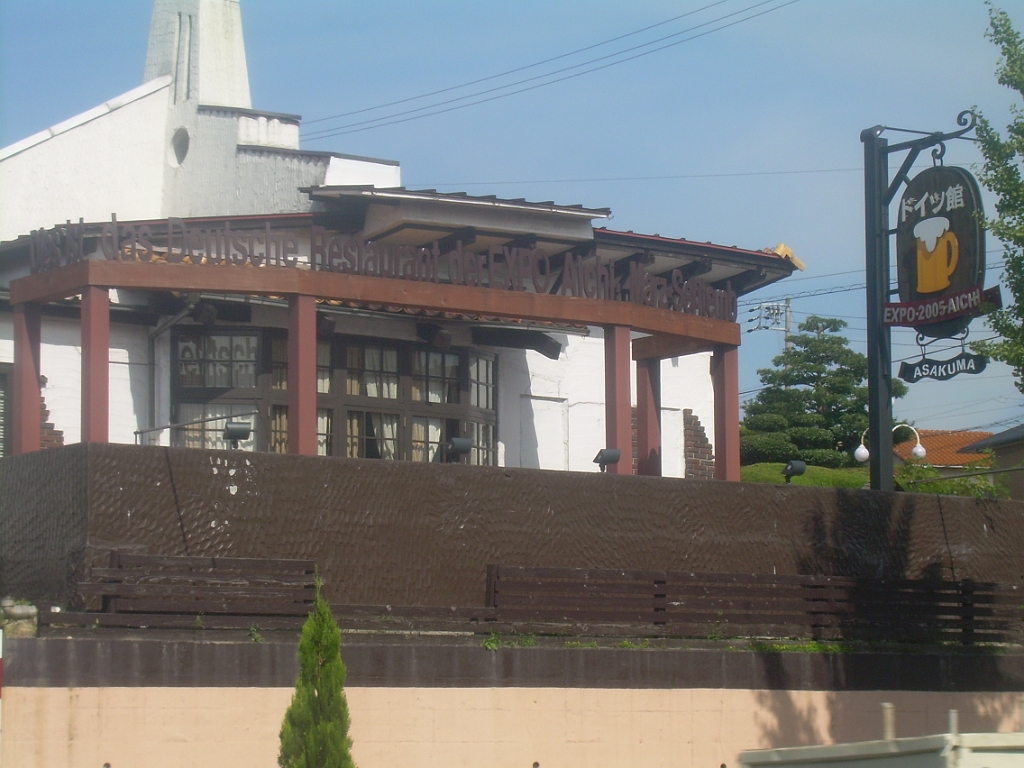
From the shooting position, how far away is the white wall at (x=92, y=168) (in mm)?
19906

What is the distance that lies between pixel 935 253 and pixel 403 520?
6725 millimetres

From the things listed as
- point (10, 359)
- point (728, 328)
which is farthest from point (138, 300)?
point (728, 328)

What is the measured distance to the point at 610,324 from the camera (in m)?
16.1

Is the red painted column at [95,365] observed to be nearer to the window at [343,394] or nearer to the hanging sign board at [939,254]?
the window at [343,394]

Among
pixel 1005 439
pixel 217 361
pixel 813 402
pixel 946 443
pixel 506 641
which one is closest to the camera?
pixel 506 641

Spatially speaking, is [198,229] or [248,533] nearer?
[248,533]

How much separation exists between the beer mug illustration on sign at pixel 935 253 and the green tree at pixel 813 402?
2694cm

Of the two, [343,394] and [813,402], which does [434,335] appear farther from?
[813,402]

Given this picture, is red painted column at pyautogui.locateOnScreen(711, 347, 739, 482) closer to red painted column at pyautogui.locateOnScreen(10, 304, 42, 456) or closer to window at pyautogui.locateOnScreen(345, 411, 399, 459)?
window at pyautogui.locateOnScreen(345, 411, 399, 459)

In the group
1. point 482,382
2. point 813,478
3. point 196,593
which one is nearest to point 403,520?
point 196,593

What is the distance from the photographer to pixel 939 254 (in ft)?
48.1

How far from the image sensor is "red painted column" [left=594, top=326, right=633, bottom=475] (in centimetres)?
1574

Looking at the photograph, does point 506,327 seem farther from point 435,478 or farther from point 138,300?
point 435,478

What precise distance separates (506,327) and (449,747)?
307 inches
